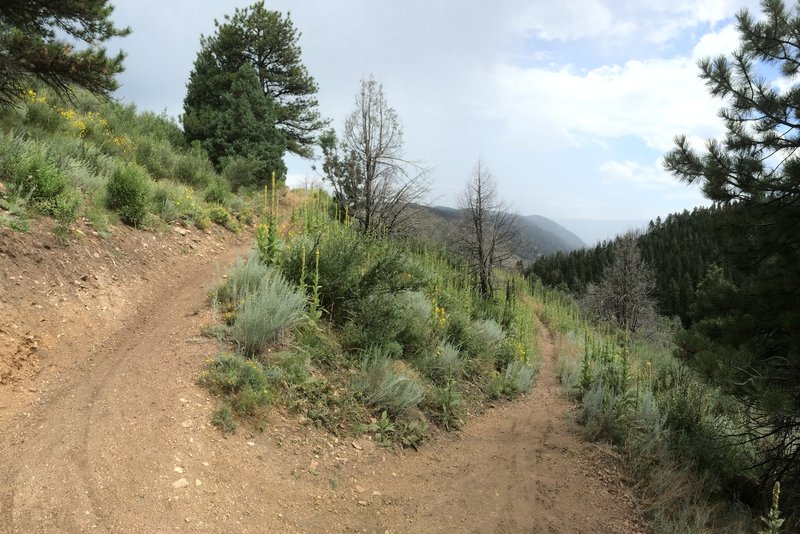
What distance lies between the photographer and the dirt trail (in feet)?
8.79

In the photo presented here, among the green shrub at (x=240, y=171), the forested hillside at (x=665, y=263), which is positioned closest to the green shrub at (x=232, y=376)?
the green shrub at (x=240, y=171)

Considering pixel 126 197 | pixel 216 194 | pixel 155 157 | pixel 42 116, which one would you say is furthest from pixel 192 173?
pixel 126 197

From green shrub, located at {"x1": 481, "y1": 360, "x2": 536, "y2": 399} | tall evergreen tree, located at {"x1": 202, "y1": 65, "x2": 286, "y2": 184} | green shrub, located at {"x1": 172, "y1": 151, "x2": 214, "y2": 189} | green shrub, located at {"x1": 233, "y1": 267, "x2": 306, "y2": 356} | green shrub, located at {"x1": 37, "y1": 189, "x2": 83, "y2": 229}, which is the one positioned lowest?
green shrub, located at {"x1": 481, "y1": 360, "x2": 536, "y2": 399}

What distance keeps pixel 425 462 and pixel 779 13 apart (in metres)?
6.08

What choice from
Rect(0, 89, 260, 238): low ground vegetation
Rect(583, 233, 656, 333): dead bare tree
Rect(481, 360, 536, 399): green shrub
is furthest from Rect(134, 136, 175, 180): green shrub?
Rect(583, 233, 656, 333): dead bare tree

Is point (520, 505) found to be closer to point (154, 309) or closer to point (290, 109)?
point (154, 309)

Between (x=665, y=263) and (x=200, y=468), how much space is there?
72569 millimetres

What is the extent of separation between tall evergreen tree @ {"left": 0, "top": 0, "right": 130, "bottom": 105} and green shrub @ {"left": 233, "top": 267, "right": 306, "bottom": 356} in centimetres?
439

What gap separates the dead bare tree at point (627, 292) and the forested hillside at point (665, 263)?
16.5m

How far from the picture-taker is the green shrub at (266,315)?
443cm

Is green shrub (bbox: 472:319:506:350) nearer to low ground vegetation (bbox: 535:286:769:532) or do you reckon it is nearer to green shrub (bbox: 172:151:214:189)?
low ground vegetation (bbox: 535:286:769:532)

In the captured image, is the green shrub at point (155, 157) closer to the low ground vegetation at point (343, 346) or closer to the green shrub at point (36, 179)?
the low ground vegetation at point (343, 346)

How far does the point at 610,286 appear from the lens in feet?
84.1

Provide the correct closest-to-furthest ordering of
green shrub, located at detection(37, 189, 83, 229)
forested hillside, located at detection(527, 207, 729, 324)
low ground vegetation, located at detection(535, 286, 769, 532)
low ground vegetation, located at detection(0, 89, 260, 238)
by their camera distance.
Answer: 1. low ground vegetation, located at detection(535, 286, 769, 532)
2. green shrub, located at detection(37, 189, 83, 229)
3. low ground vegetation, located at detection(0, 89, 260, 238)
4. forested hillside, located at detection(527, 207, 729, 324)
